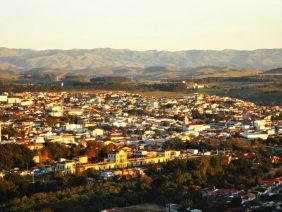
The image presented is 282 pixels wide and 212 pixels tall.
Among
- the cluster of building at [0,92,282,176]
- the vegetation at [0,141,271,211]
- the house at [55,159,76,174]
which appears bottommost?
the cluster of building at [0,92,282,176]

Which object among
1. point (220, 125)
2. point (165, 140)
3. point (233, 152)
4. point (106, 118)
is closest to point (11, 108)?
point (106, 118)

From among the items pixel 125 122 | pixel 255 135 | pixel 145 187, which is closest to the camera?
pixel 145 187

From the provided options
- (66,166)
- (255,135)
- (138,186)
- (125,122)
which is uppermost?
(138,186)

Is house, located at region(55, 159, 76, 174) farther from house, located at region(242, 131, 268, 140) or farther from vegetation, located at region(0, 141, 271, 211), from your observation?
house, located at region(242, 131, 268, 140)

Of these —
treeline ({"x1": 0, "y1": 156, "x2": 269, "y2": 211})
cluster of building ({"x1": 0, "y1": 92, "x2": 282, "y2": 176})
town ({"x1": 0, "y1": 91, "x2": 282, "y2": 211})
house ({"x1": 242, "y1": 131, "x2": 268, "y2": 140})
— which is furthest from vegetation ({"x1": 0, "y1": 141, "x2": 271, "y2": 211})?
house ({"x1": 242, "y1": 131, "x2": 268, "y2": 140})

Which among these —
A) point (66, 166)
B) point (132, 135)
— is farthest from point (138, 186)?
point (132, 135)

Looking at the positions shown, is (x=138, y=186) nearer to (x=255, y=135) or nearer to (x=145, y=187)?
(x=145, y=187)

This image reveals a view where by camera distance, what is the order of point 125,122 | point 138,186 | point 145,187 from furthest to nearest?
point 125,122 < point 138,186 < point 145,187
